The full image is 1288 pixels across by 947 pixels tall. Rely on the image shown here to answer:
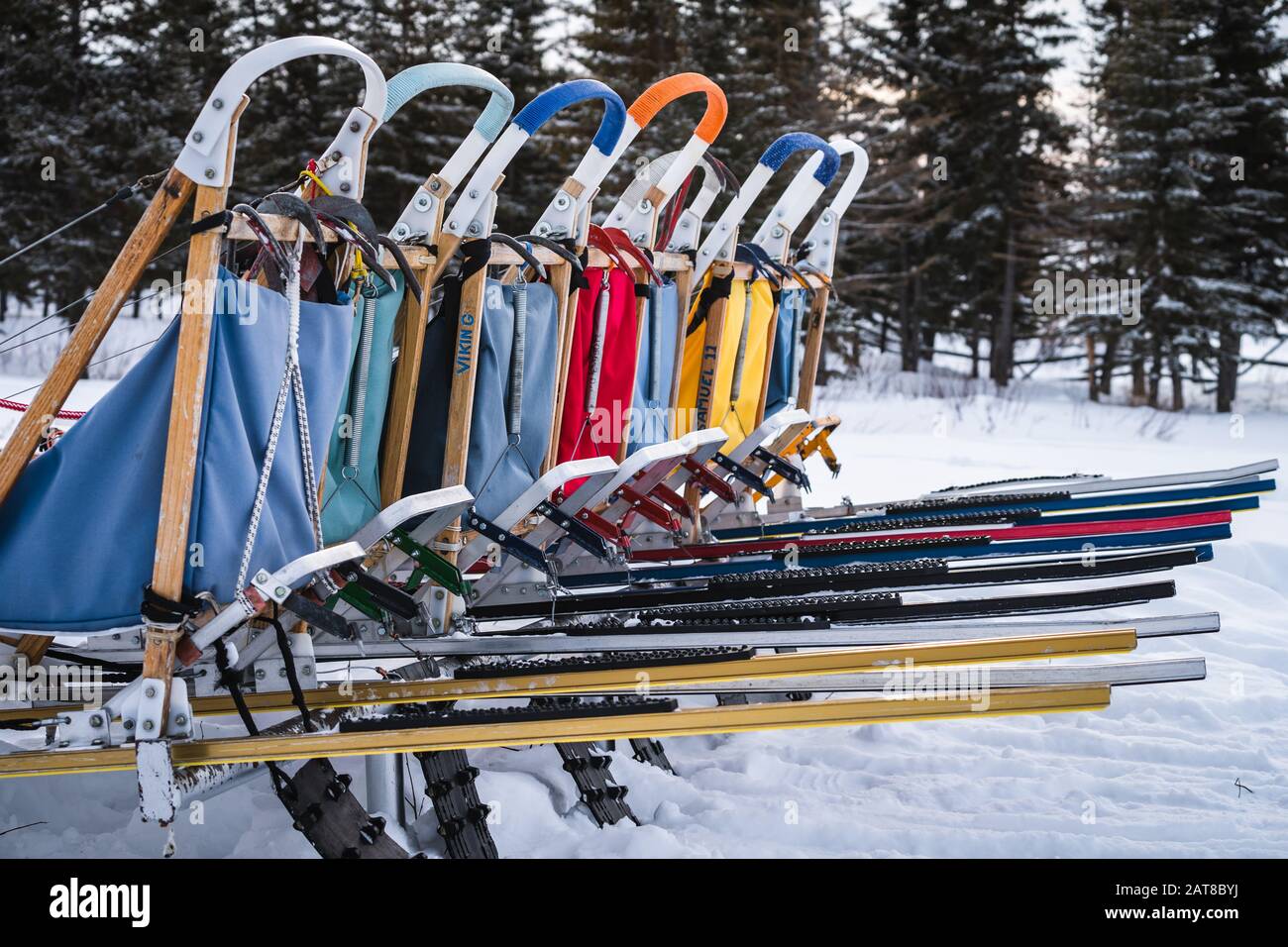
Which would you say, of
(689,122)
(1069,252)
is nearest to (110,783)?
(689,122)

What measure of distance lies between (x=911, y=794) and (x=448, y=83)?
104 inches

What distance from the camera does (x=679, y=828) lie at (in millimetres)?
3564

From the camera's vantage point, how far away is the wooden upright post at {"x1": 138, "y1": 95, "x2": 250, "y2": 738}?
9.01 ft

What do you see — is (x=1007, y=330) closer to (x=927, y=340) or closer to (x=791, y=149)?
(x=927, y=340)

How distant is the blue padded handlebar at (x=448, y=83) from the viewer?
3.58 metres

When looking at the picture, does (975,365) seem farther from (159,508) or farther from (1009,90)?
(159,508)

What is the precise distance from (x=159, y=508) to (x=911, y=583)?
8.61 feet

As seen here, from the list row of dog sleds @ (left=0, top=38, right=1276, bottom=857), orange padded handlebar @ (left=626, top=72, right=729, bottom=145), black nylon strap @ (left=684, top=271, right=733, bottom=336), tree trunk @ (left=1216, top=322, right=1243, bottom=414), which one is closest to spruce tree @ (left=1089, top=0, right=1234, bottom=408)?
tree trunk @ (left=1216, top=322, right=1243, bottom=414)

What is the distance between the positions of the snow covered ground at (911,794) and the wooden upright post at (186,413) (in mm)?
927

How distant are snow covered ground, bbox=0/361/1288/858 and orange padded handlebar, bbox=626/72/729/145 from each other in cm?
242

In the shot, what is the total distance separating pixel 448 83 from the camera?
358 cm

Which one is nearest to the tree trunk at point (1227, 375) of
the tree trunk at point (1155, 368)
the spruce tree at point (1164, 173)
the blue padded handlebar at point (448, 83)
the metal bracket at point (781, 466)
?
the spruce tree at point (1164, 173)

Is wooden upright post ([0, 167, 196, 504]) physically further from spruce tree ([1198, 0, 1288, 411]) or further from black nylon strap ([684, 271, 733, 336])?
spruce tree ([1198, 0, 1288, 411])

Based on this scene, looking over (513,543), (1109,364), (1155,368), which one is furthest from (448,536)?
(1155,368)
